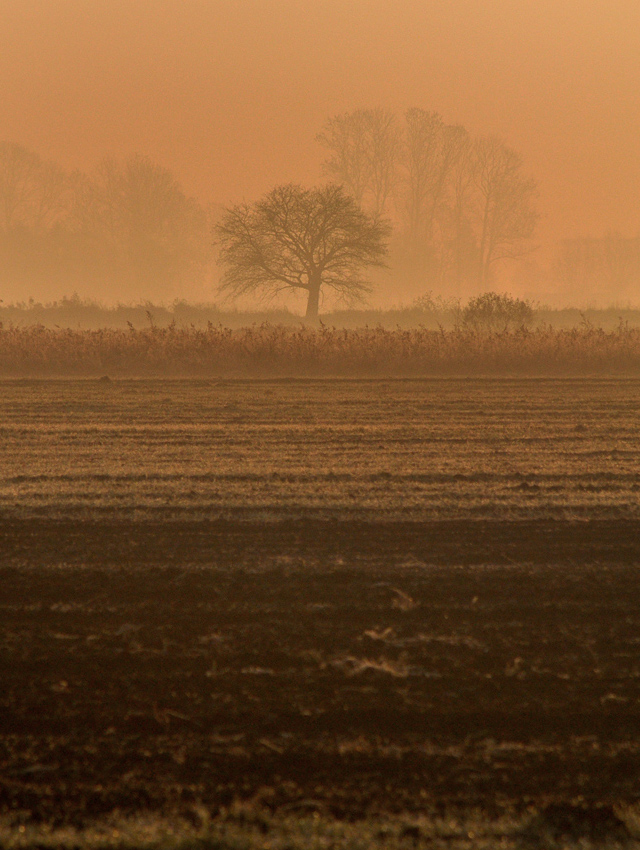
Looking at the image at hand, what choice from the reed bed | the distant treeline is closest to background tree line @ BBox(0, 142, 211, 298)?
the distant treeline

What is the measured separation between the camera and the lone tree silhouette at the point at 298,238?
131 ft

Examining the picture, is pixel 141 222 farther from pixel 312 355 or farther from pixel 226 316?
pixel 312 355

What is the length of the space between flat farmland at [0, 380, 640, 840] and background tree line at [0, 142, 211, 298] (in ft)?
236

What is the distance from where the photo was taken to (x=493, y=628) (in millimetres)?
4555

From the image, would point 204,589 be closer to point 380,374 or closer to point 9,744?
point 9,744

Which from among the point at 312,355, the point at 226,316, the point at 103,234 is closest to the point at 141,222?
the point at 103,234

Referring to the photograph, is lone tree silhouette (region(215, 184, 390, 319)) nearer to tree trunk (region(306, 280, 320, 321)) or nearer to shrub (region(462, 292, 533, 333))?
tree trunk (region(306, 280, 320, 321))

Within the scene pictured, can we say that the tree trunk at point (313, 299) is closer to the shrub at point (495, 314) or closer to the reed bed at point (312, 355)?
the shrub at point (495, 314)

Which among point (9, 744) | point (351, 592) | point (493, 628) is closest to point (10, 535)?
point (351, 592)

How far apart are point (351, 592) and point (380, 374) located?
1545cm

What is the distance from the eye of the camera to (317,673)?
400 centimetres

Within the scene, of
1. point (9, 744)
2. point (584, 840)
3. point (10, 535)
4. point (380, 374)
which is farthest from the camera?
point (380, 374)

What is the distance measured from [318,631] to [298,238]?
37264 mm

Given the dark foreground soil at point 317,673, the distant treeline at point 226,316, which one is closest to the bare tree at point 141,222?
the distant treeline at point 226,316
